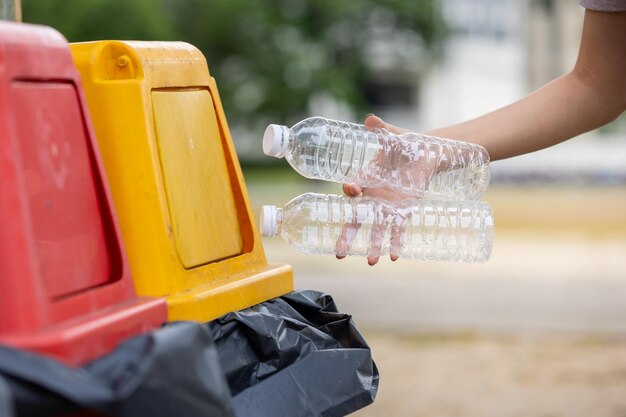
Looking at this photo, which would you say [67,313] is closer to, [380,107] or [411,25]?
[411,25]

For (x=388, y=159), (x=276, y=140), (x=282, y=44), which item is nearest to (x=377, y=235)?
(x=388, y=159)

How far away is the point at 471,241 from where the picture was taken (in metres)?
3.19

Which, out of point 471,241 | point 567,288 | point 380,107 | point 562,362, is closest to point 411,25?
point 380,107

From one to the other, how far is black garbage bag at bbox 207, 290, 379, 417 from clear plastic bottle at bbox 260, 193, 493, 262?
0.32 meters

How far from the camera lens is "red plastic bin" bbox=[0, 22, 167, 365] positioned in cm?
166

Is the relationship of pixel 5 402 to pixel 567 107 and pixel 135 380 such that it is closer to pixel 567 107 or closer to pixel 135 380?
pixel 135 380

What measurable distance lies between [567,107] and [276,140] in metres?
0.85

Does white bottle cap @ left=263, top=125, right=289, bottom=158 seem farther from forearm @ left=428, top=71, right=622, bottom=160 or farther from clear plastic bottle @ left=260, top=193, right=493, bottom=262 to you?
forearm @ left=428, top=71, right=622, bottom=160

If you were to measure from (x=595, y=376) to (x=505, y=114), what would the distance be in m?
4.21

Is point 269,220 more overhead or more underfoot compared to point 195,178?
more underfoot

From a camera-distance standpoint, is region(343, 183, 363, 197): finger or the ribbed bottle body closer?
region(343, 183, 363, 197): finger

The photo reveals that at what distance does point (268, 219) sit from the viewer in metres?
2.49

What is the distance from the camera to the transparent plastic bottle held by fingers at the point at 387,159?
8.95ft

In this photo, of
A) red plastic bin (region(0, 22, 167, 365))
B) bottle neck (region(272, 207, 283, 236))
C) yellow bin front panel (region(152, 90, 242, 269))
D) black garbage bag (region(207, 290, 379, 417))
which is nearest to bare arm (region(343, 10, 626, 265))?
bottle neck (region(272, 207, 283, 236))
